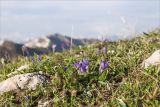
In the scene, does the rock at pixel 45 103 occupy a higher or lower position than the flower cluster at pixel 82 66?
lower

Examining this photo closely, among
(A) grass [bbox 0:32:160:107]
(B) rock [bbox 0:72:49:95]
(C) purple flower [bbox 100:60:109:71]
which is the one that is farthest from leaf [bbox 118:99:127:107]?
(B) rock [bbox 0:72:49:95]

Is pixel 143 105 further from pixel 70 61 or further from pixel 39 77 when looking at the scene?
pixel 70 61

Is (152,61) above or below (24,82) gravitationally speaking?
above

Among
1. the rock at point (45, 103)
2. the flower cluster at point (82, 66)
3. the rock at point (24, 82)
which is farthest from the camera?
the flower cluster at point (82, 66)

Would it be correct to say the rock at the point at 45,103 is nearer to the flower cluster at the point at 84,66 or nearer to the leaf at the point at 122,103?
the flower cluster at the point at 84,66

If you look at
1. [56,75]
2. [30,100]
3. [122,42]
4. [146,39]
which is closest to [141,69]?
[56,75]

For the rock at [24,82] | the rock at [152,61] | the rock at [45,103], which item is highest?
the rock at [152,61]

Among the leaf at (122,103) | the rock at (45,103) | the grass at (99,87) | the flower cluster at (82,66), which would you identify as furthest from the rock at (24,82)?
the leaf at (122,103)

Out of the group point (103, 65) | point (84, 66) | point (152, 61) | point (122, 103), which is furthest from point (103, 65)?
point (122, 103)

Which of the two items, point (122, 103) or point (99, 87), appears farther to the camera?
point (99, 87)

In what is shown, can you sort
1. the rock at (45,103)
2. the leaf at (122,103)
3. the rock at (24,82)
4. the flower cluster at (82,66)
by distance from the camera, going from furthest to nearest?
the flower cluster at (82,66) → the rock at (24,82) → the rock at (45,103) → the leaf at (122,103)

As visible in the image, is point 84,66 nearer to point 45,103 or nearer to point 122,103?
point 45,103
